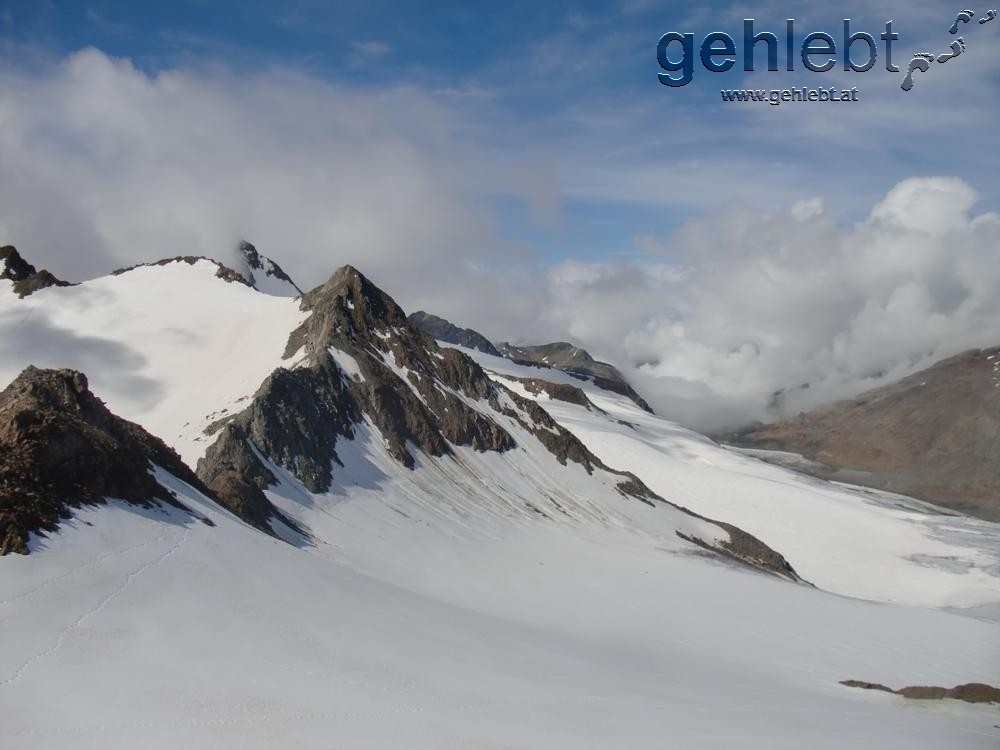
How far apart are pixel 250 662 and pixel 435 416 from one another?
4867 cm

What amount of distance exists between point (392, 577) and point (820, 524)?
285 ft

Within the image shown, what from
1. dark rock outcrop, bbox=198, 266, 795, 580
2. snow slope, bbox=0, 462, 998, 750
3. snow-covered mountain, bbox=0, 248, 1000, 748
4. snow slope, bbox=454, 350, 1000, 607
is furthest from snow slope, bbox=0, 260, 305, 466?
snow slope, bbox=454, 350, 1000, 607

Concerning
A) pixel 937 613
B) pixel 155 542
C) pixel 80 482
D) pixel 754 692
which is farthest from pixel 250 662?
pixel 937 613

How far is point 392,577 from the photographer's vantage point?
112ft

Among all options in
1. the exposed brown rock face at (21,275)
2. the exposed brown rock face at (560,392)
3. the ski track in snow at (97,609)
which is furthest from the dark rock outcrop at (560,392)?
the ski track in snow at (97,609)

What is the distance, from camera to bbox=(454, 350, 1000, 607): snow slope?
278 feet

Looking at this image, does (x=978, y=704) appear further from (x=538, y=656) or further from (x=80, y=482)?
(x=80, y=482)

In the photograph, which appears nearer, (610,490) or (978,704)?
(978,704)

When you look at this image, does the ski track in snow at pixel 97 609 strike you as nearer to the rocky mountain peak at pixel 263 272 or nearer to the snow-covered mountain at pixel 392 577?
the snow-covered mountain at pixel 392 577

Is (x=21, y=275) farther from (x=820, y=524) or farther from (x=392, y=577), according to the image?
(x=820, y=524)

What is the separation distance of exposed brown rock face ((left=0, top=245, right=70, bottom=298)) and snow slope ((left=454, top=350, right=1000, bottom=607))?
82.4 m

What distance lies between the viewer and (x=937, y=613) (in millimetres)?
55406

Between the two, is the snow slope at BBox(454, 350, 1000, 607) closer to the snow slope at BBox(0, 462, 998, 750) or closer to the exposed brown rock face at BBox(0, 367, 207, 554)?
the snow slope at BBox(0, 462, 998, 750)

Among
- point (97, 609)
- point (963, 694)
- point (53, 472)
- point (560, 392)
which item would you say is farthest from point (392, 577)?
point (560, 392)
